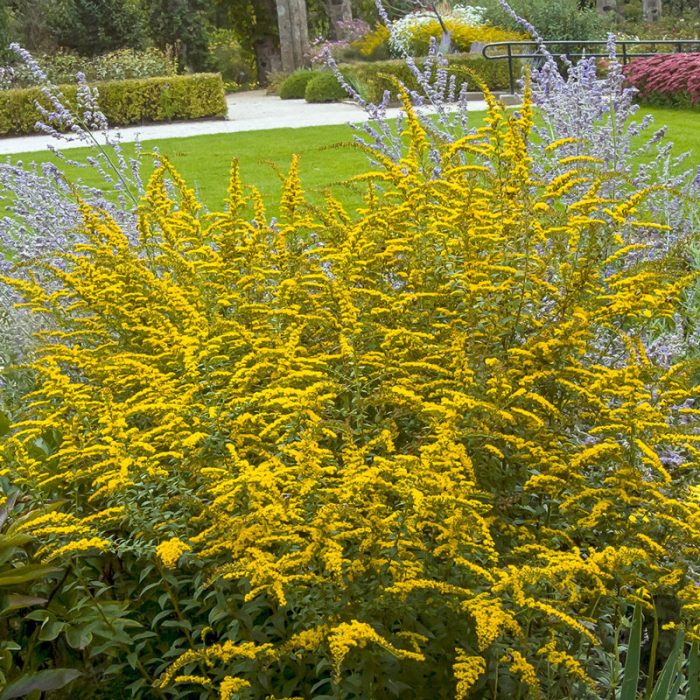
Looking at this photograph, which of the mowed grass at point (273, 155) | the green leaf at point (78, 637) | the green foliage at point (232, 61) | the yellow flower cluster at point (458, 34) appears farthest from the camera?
the green foliage at point (232, 61)

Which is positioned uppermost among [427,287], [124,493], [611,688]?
[427,287]

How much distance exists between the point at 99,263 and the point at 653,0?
2811 centimetres

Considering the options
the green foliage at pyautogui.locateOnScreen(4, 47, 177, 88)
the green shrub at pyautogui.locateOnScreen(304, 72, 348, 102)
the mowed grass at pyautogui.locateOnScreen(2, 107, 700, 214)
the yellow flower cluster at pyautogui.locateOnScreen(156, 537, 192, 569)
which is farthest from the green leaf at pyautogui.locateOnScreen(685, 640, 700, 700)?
the green foliage at pyautogui.locateOnScreen(4, 47, 177, 88)

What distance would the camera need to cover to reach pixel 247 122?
17078mm

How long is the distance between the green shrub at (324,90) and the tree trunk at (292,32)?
3952 mm

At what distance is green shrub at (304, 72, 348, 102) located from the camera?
18750 millimetres

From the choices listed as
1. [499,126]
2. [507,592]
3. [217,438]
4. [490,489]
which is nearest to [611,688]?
[507,592]

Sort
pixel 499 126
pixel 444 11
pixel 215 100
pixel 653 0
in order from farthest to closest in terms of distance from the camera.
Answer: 1. pixel 653 0
2. pixel 444 11
3. pixel 215 100
4. pixel 499 126

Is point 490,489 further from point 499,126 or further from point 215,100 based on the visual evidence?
point 215,100

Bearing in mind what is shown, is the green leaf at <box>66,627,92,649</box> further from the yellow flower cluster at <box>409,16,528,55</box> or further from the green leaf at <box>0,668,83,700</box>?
the yellow flower cluster at <box>409,16,528,55</box>

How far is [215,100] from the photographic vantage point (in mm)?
18078

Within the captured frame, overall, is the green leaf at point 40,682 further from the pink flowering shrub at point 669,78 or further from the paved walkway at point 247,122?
the pink flowering shrub at point 669,78

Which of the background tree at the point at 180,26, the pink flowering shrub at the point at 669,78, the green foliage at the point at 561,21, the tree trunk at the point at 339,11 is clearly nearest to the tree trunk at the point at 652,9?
the green foliage at the point at 561,21

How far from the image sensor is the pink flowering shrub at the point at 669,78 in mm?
13930
